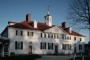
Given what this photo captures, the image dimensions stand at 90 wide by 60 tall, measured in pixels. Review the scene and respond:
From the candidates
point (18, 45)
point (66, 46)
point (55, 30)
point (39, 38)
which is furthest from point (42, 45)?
point (66, 46)

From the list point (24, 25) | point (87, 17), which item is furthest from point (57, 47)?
point (87, 17)

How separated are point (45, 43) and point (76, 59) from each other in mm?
23345

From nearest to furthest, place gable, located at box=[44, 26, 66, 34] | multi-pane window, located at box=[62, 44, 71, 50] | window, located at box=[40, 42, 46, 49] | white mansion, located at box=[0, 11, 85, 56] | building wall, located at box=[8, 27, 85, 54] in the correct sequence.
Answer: building wall, located at box=[8, 27, 85, 54], white mansion, located at box=[0, 11, 85, 56], window, located at box=[40, 42, 46, 49], gable, located at box=[44, 26, 66, 34], multi-pane window, located at box=[62, 44, 71, 50]

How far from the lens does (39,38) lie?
55906 millimetres

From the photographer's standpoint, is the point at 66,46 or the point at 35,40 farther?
the point at 66,46

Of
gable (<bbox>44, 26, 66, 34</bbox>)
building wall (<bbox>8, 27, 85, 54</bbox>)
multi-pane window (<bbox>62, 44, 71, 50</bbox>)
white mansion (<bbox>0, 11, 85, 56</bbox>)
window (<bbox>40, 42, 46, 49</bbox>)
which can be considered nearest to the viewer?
building wall (<bbox>8, 27, 85, 54</bbox>)

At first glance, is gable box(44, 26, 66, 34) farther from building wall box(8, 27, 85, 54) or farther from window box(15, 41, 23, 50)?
window box(15, 41, 23, 50)

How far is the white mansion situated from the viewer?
51513mm

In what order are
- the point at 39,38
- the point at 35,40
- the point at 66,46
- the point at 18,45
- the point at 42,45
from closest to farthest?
the point at 18,45 < the point at 35,40 < the point at 39,38 < the point at 42,45 < the point at 66,46

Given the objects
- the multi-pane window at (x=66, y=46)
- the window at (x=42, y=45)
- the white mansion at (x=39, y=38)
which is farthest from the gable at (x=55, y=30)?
the multi-pane window at (x=66, y=46)

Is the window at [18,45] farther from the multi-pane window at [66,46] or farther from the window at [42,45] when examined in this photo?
the multi-pane window at [66,46]

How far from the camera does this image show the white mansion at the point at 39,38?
2028 inches

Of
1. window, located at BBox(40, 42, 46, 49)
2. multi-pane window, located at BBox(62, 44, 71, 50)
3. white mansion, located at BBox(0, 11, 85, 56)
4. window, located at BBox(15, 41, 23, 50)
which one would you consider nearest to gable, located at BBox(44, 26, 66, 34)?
white mansion, located at BBox(0, 11, 85, 56)

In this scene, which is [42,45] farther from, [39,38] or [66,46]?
[66,46]
